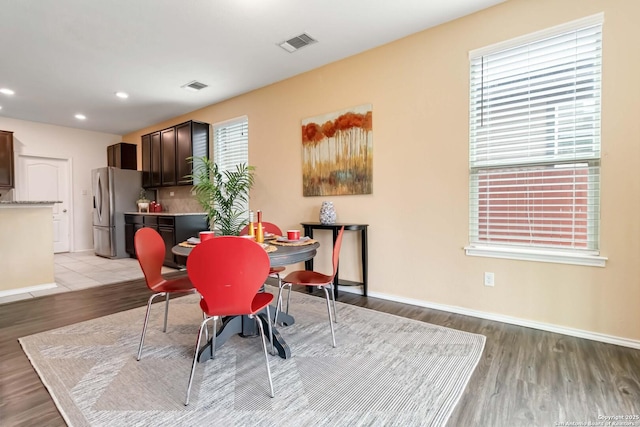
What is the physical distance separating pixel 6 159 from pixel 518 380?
8.29 meters

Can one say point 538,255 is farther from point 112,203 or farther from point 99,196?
point 99,196

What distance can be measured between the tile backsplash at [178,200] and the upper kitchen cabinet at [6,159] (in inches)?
98.8

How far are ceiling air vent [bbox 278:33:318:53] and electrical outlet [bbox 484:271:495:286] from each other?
2.92 m

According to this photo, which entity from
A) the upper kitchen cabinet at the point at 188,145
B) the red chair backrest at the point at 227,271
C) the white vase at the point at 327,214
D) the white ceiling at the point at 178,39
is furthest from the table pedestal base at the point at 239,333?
the upper kitchen cabinet at the point at 188,145

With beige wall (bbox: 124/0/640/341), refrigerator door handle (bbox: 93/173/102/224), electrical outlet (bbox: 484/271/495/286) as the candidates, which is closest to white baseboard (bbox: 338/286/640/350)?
beige wall (bbox: 124/0/640/341)

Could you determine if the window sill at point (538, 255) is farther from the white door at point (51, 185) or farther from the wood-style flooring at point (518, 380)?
the white door at point (51, 185)

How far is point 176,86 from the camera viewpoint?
4.41 metres

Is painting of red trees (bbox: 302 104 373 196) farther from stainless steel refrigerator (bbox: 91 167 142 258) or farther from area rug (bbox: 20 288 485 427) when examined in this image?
stainless steel refrigerator (bbox: 91 167 142 258)

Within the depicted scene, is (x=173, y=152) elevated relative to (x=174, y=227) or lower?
elevated

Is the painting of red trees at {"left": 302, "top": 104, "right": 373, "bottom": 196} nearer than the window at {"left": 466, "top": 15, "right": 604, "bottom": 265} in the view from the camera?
No

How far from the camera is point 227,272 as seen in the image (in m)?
1.61

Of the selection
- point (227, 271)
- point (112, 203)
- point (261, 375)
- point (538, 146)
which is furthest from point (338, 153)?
point (112, 203)

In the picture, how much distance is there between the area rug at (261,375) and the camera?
1.52 metres

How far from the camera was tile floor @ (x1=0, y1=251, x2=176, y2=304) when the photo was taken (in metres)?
3.85
